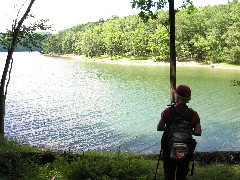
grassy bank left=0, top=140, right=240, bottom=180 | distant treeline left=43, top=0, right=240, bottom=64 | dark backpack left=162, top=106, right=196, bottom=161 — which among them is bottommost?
grassy bank left=0, top=140, right=240, bottom=180

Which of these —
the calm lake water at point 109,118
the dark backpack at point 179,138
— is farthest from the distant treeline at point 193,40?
the dark backpack at point 179,138

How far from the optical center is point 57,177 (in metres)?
7.58

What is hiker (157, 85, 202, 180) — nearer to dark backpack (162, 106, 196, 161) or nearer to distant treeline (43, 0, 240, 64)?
dark backpack (162, 106, 196, 161)

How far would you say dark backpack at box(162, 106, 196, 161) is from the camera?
19.1ft

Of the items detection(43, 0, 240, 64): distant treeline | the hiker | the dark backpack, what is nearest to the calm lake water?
the hiker

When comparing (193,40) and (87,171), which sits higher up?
(193,40)

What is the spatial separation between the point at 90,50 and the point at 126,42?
1453 inches

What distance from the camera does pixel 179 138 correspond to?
19.1 ft

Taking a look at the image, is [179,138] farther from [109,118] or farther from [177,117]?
[109,118]

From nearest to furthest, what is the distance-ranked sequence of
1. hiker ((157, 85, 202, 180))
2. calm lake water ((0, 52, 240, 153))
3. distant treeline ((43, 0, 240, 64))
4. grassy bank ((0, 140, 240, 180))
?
hiker ((157, 85, 202, 180)) < grassy bank ((0, 140, 240, 180)) < calm lake water ((0, 52, 240, 153)) < distant treeline ((43, 0, 240, 64))

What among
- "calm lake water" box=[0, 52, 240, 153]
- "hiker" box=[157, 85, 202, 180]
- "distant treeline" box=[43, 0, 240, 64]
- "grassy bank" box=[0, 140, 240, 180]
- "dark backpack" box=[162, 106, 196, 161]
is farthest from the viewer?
"distant treeline" box=[43, 0, 240, 64]

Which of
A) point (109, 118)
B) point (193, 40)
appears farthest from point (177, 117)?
point (193, 40)

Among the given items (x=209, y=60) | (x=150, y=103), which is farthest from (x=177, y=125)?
(x=209, y=60)

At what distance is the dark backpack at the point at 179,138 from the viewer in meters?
5.82
